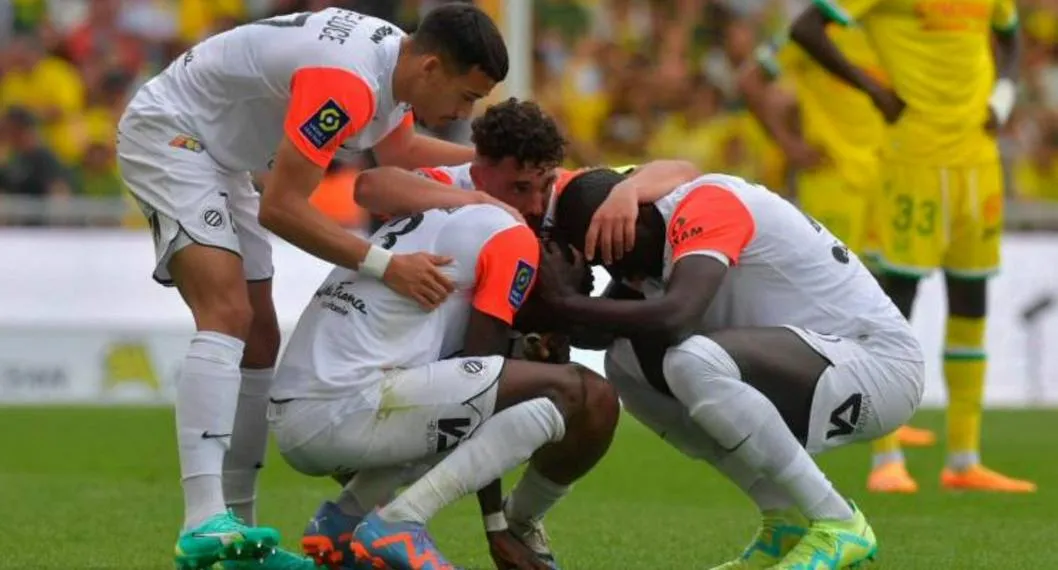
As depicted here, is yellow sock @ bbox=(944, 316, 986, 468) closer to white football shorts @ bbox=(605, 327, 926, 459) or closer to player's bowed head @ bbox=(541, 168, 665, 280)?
white football shorts @ bbox=(605, 327, 926, 459)

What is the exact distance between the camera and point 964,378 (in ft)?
32.2

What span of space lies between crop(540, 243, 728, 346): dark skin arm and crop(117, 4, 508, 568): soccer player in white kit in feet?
1.36

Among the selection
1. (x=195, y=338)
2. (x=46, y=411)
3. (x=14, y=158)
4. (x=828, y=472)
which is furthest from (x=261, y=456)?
(x=14, y=158)

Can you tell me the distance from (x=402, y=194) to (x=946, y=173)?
4071mm

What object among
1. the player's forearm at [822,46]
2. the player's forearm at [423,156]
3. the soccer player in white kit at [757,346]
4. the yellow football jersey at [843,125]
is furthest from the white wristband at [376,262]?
the yellow football jersey at [843,125]

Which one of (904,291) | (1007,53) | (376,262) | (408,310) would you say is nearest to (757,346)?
(408,310)

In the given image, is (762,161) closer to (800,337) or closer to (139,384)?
(139,384)

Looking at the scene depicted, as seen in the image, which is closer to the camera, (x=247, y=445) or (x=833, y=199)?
(x=247, y=445)

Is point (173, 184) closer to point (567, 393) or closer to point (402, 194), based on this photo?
point (402, 194)

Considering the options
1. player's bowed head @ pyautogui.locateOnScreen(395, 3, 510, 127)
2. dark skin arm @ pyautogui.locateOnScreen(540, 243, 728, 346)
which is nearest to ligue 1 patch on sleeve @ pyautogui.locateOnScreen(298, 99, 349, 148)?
player's bowed head @ pyautogui.locateOnScreen(395, 3, 510, 127)

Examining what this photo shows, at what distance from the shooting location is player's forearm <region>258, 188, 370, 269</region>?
6184 mm

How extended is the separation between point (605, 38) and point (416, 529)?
14160mm

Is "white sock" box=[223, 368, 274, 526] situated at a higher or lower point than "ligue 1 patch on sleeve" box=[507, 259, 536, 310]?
lower

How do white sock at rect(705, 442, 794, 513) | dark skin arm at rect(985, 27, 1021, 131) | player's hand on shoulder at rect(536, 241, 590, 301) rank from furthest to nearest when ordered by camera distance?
1. dark skin arm at rect(985, 27, 1021, 131)
2. white sock at rect(705, 442, 794, 513)
3. player's hand on shoulder at rect(536, 241, 590, 301)
